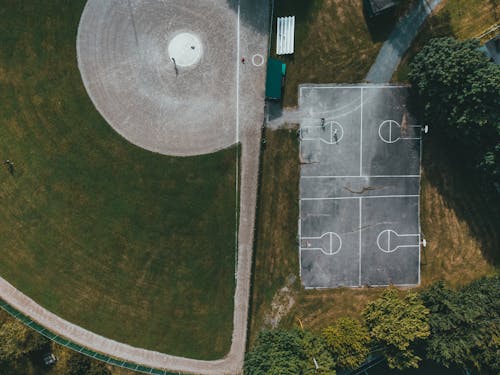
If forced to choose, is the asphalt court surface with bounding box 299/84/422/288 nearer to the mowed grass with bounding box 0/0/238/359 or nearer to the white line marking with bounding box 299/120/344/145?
the white line marking with bounding box 299/120/344/145

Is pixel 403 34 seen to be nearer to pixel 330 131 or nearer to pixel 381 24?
pixel 381 24

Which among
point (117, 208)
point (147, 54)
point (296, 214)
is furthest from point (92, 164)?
point (296, 214)

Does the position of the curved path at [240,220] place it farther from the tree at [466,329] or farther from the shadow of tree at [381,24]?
the tree at [466,329]

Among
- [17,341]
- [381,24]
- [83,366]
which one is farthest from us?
[381,24]

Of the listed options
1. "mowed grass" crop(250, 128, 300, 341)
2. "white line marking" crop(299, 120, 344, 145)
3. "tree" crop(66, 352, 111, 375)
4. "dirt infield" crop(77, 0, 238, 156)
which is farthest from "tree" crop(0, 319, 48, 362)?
"white line marking" crop(299, 120, 344, 145)

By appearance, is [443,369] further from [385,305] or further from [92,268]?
[92,268]

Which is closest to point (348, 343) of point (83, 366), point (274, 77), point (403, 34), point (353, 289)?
point (353, 289)
